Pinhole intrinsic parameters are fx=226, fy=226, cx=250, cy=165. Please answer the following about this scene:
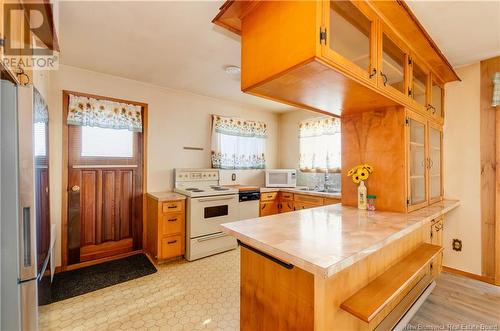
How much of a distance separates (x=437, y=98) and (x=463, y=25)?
3.00 ft

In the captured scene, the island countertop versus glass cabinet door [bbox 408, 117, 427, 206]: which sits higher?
glass cabinet door [bbox 408, 117, 427, 206]

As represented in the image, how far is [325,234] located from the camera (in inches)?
49.6

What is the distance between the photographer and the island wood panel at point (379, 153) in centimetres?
182

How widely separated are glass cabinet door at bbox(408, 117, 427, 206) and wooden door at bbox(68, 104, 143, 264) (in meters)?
3.20

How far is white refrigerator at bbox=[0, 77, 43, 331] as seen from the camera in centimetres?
110

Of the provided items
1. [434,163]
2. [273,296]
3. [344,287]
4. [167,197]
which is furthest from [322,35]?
[167,197]

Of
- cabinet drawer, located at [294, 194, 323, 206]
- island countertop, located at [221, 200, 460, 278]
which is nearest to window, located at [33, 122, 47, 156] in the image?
island countertop, located at [221, 200, 460, 278]

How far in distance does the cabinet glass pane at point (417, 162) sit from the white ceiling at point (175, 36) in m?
0.82

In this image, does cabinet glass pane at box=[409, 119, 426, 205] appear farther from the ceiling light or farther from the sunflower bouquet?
the ceiling light

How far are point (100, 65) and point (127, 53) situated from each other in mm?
559

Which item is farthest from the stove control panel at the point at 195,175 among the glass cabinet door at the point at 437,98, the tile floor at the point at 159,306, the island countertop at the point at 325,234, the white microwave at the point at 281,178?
the glass cabinet door at the point at 437,98

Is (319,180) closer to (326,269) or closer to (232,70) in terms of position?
(232,70)

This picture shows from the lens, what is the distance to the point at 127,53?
237 centimetres

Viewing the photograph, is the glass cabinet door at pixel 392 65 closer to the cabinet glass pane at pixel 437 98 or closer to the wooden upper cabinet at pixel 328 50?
the wooden upper cabinet at pixel 328 50
